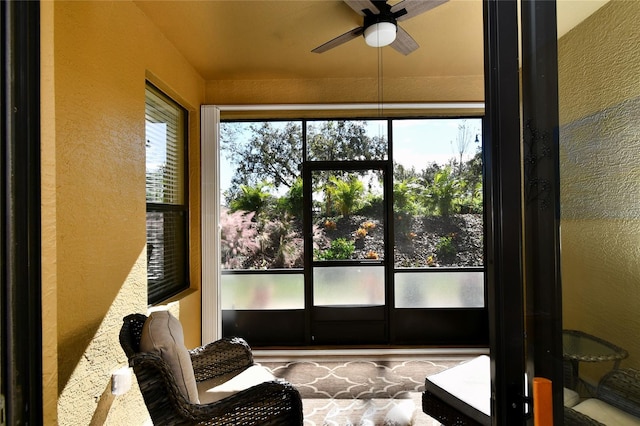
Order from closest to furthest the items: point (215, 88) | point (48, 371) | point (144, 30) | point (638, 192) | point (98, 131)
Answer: point (638, 192) → point (48, 371) → point (98, 131) → point (144, 30) → point (215, 88)

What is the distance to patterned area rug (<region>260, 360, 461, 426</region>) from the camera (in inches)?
96.5

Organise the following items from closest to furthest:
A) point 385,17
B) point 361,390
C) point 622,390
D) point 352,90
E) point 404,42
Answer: point 622,390
point 385,17
point 404,42
point 361,390
point 352,90

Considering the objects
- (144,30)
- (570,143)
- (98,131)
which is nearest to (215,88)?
(144,30)

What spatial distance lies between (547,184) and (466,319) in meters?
3.68

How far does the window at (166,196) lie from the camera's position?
2803mm

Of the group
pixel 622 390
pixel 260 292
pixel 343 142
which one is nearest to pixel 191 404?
pixel 622 390

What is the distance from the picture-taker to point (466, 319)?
3869mm

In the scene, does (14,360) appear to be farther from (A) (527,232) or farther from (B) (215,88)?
(B) (215,88)

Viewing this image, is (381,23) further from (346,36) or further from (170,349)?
(170,349)

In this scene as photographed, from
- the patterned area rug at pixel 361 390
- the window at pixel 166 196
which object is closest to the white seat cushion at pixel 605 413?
the patterned area rug at pixel 361 390

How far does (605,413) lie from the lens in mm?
547

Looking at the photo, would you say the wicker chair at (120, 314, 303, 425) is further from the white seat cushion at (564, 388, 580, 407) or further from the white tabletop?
the white seat cushion at (564, 388, 580, 407)

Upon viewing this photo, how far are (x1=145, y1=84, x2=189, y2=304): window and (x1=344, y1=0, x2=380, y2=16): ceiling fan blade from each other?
166cm

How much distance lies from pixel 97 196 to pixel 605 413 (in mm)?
2204
